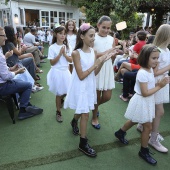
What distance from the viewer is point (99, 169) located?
2.05 m

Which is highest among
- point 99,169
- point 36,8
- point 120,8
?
point 36,8

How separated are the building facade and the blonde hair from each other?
13110mm

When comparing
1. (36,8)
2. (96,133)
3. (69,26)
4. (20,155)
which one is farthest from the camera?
(36,8)

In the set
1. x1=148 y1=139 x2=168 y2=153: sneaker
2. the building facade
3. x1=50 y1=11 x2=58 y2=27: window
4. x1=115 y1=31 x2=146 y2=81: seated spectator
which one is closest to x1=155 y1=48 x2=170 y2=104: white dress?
x1=148 y1=139 x2=168 y2=153: sneaker

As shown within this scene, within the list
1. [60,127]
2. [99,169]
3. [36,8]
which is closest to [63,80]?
[60,127]

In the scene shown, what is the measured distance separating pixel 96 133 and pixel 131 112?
32.6 inches

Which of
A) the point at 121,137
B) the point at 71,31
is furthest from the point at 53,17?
the point at 121,137

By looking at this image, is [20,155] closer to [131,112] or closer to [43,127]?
[43,127]

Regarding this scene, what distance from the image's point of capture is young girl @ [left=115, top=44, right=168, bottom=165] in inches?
76.0

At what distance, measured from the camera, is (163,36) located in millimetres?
2125

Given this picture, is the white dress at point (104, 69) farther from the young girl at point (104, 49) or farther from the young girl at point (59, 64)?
the young girl at point (59, 64)

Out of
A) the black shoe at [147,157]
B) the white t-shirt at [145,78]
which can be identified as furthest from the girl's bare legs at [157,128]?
the white t-shirt at [145,78]

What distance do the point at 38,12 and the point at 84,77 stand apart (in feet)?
53.8

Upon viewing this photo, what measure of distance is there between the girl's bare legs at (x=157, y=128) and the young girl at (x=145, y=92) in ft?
0.91
